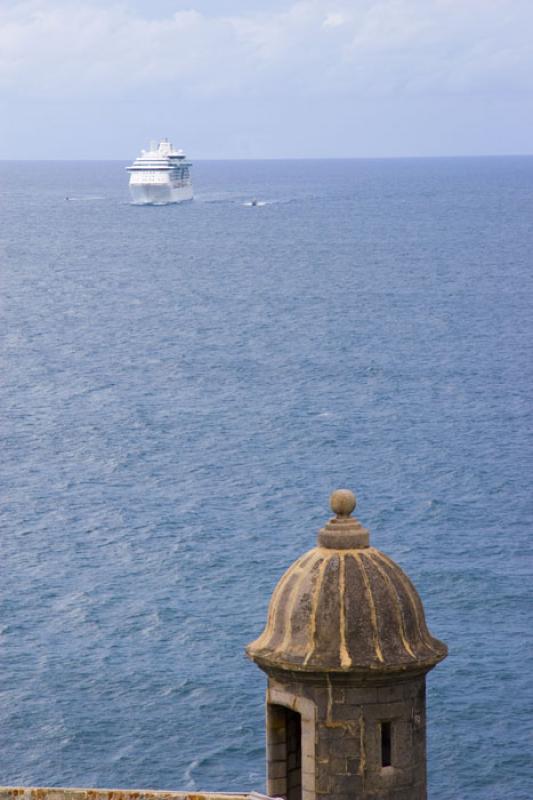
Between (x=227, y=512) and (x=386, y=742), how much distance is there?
75001mm

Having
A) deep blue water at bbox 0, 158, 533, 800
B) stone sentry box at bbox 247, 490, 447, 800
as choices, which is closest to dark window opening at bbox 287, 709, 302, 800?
stone sentry box at bbox 247, 490, 447, 800

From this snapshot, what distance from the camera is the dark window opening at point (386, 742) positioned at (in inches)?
659

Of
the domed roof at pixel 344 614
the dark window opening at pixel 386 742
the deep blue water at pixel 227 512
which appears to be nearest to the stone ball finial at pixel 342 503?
the domed roof at pixel 344 614

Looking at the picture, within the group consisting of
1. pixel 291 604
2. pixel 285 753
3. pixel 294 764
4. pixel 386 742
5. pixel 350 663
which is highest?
pixel 291 604

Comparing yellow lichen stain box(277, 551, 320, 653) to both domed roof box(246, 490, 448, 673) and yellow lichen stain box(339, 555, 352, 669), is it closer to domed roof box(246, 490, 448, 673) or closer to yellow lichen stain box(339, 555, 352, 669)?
domed roof box(246, 490, 448, 673)

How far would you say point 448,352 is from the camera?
14125 centimetres

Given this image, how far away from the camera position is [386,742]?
16.9 meters

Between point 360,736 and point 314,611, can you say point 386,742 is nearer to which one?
point 360,736

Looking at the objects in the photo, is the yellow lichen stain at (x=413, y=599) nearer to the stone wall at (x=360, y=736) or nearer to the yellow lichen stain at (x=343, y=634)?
the stone wall at (x=360, y=736)

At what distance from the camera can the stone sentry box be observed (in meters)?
16.4

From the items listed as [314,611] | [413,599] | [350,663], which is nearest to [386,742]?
[350,663]

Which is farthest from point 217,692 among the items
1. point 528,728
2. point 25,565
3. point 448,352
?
point 448,352

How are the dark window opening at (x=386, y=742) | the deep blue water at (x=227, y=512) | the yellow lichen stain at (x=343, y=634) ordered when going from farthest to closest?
the deep blue water at (x=227, y=512) → the dark window opening at (x=386, y=742) → the yellow lichen stain at (x=343, y=634)

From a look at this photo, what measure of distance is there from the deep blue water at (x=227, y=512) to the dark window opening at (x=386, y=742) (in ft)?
130
